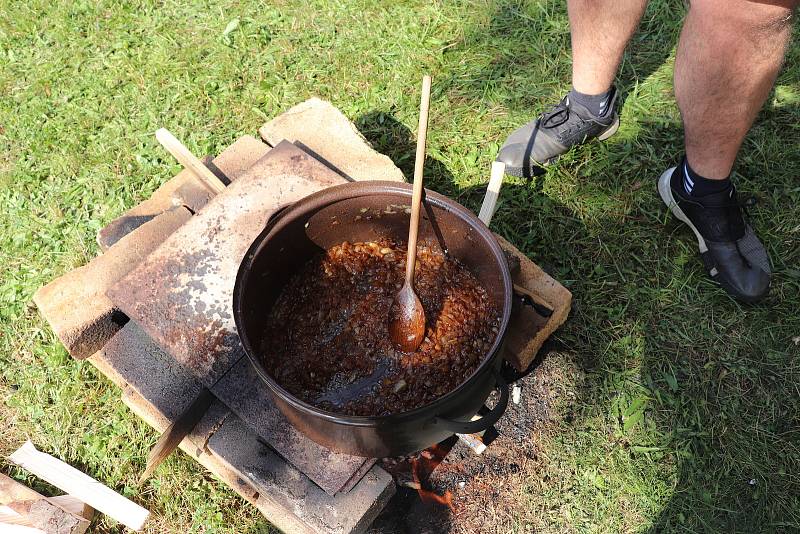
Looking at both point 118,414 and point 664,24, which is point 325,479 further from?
point 664,24

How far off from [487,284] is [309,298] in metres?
0.67

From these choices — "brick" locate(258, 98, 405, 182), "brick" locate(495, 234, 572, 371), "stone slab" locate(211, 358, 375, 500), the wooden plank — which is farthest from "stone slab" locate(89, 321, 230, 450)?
"brick" locate(495, 234, 572, 371)

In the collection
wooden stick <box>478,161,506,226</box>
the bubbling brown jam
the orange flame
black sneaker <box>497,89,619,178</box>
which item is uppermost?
wooden stick <box>478,161,506,226</box>

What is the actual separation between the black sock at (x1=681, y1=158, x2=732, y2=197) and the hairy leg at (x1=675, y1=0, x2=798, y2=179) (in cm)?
3

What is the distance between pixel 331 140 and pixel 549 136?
1206 millimetres

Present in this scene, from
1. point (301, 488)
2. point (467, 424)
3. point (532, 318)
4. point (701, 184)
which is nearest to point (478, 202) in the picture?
point (532, 318)

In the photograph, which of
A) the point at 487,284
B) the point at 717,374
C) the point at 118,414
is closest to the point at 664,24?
the point at 717,374

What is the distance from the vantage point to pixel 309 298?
238 cm

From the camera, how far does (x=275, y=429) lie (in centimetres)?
211

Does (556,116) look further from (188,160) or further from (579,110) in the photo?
(188,160)

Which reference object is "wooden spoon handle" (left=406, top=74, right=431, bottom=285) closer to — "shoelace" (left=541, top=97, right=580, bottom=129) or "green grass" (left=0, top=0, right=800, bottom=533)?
"green grass" (left=0, top=0, right=800, bottom=533)

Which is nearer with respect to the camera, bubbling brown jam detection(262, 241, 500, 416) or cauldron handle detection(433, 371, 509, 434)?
cauldron handle detection(433, 371, 509, 434)

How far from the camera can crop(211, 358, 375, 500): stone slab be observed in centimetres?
205

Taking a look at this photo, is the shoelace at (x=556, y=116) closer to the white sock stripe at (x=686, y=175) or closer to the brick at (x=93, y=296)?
the white sock stripe at (x=686, y=175)
